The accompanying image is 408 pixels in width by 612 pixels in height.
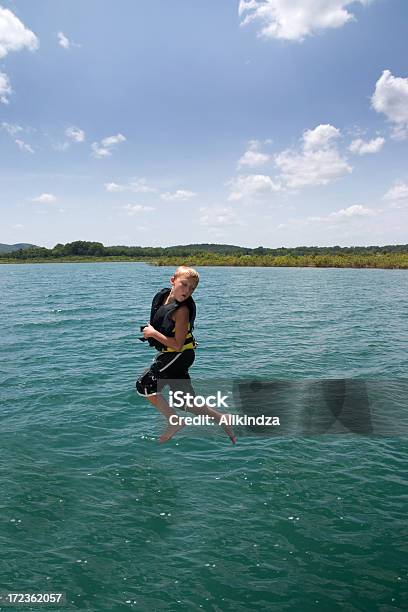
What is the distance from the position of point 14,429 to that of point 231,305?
26.2 meters

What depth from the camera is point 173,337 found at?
6168 mm

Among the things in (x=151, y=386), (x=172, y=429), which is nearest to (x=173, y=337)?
(x=151, y=386)

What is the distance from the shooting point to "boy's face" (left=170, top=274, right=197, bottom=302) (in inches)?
228

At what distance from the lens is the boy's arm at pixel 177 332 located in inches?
236

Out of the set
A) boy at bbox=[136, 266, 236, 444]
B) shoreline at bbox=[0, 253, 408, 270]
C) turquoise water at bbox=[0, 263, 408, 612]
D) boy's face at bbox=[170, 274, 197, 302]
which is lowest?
turquoise water at bbox=[0, 263, 408, 612]

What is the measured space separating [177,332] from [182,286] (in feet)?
2.28

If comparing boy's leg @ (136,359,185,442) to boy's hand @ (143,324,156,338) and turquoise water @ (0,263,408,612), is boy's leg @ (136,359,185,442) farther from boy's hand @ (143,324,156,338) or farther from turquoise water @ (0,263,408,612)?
turquoise water @ (0,263,408,612)

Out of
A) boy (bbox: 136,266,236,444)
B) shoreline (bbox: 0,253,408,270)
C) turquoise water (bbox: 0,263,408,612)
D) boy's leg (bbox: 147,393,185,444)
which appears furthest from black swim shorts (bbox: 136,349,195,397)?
shoreline (bbox: 0,253,408,270)

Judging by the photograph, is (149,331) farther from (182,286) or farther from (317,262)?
(317,262)

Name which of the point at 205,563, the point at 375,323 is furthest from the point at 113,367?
the point at 375,323

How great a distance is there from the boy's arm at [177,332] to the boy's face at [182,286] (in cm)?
17

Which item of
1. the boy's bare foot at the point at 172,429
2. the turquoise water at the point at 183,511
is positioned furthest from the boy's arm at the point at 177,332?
the turquoise water at the point at 183,511

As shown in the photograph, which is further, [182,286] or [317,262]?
[317,262]

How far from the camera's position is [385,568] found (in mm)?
5148
